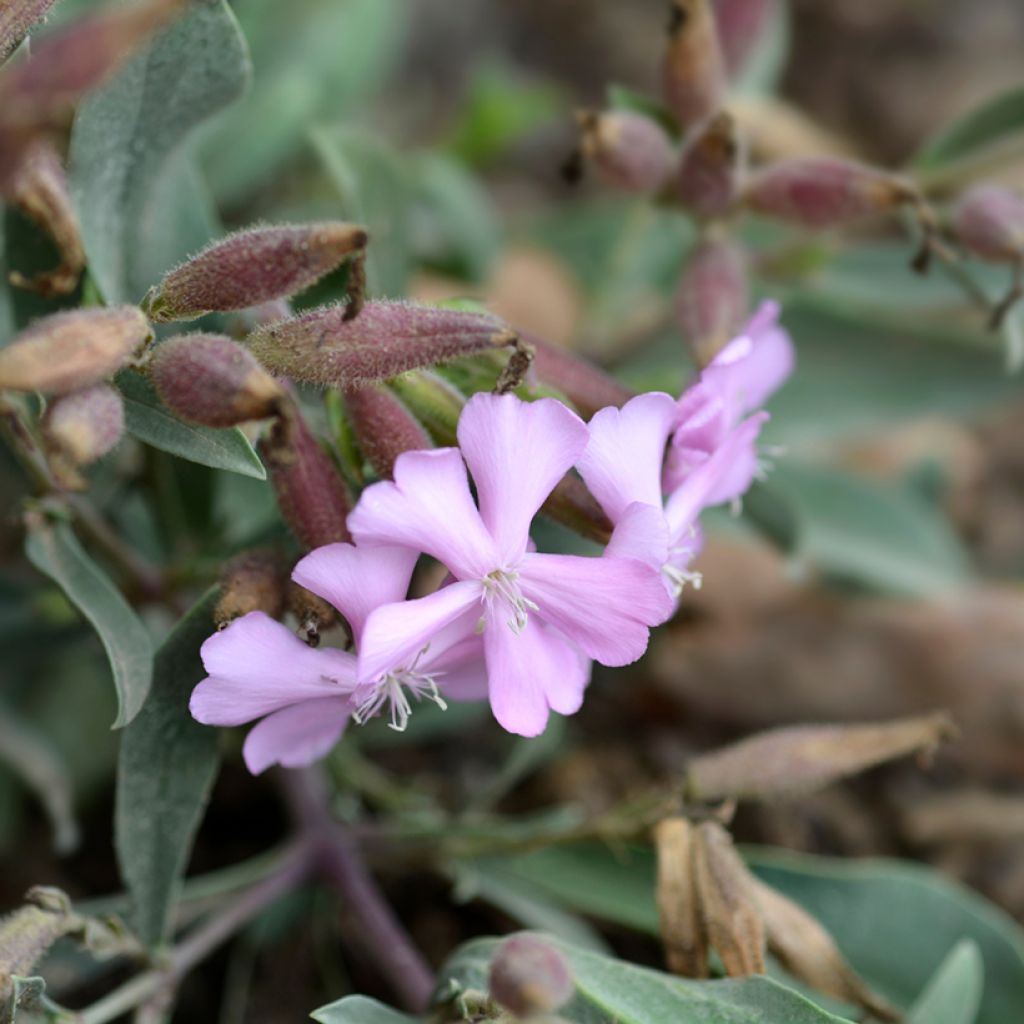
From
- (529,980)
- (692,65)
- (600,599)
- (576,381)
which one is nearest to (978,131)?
(692,65)

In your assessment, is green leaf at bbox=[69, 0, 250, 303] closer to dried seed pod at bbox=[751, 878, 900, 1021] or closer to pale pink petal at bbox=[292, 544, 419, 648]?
pale pink petal at bbox=[292, 544, 419, 648]

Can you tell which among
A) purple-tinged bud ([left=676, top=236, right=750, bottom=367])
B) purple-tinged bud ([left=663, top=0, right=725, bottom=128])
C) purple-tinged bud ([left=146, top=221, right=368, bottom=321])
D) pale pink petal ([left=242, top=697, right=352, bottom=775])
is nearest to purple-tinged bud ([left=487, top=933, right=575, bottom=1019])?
pale pink petal ([left=242, top=697, right=352, bottom=775])

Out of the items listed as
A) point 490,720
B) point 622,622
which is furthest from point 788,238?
point 622,622

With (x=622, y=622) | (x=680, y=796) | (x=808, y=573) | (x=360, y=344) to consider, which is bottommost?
(x=808, y=573)

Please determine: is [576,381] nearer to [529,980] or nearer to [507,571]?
[507,571]

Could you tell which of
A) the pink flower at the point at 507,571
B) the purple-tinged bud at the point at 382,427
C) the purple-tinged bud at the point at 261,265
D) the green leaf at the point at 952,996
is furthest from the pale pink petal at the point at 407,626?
the green leaf at the point at 952,996

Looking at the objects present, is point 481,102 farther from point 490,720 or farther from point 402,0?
point 490,720

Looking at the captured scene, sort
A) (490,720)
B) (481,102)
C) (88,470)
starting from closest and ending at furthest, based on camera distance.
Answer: (88,470)
(490,720)
(481,102)
